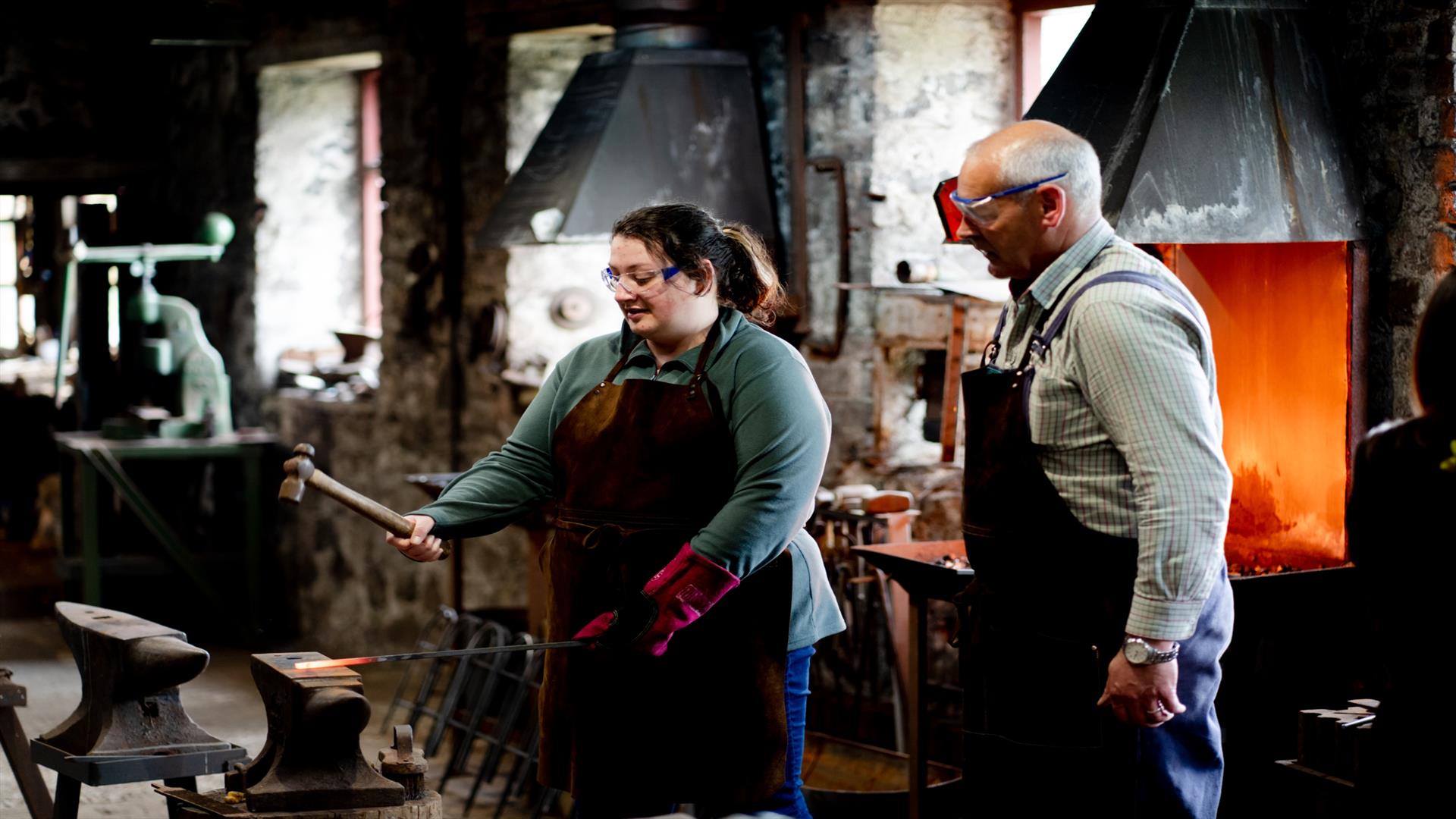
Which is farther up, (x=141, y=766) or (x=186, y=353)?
(x=186, y=353)

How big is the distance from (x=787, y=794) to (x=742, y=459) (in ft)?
2.13

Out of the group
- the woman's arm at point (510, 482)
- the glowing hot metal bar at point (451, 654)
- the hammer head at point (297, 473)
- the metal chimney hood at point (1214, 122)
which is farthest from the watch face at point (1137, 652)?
the metal chimney hood at point (1214, 122)

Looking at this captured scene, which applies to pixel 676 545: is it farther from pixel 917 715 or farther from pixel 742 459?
pixel 917 715

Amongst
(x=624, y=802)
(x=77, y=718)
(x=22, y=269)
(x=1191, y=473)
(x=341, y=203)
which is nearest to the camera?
(x=1191, y=473)

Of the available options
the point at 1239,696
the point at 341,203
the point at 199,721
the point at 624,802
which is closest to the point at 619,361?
the point at 624,802

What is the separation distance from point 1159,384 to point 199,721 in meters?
4.90

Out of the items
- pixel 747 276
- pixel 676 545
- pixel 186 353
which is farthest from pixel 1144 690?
pixel 186 353

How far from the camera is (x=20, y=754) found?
4285mm

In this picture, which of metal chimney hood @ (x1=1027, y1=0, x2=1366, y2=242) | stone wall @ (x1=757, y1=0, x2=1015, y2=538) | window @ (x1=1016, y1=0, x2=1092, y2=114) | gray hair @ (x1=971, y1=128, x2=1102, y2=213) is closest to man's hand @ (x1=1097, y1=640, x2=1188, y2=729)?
gray hair @ (x1=971, y1=128, x2=1102, y2=213)

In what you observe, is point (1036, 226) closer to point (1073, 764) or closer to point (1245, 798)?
point (1073, 764)

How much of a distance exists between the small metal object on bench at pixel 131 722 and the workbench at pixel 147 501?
4911mm

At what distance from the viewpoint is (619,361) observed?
3436mm

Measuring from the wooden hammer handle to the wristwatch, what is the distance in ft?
4.08

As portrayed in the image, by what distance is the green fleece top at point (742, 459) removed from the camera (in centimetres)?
318
